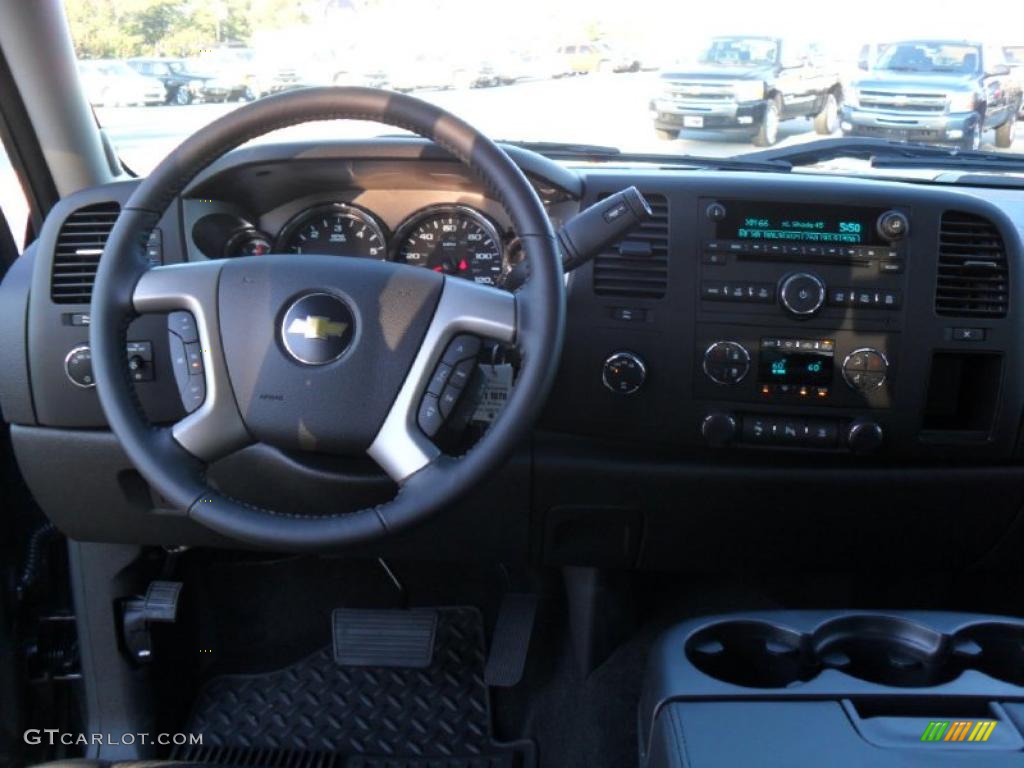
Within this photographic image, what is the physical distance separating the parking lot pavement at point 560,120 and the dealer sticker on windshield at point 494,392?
2.38ft

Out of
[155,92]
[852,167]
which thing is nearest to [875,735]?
[852,167]

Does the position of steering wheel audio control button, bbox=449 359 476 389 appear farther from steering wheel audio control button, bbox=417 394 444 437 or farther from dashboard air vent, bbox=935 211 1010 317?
dashboard air vent, bbox=935 211 1010 317

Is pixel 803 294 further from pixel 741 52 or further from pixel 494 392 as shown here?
pixel 741 52

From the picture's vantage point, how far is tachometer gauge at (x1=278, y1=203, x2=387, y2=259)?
7.29ft

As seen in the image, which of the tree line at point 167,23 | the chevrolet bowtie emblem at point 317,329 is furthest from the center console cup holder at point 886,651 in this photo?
the tree line at point 167,23

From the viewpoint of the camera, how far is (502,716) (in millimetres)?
2666

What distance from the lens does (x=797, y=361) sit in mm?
2123

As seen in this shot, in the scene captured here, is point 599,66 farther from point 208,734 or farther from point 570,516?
point 208,734

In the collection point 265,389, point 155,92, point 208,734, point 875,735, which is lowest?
point 208,734

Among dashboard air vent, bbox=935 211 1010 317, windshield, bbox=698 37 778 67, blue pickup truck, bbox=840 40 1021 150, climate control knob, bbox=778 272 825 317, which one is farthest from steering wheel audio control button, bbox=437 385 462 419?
windshield, bbox=698 37 778 67

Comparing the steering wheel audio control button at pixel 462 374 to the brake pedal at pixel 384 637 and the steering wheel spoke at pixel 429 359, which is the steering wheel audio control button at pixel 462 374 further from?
the brake pedal at pixel 384 637

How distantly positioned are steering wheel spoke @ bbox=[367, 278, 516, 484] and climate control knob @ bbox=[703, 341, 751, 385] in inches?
25.4

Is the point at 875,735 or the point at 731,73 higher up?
the point at 731,73

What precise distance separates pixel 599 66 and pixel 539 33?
0.66 feet
